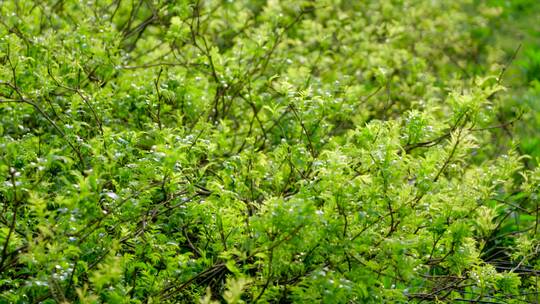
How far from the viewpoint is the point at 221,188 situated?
299 centimetres

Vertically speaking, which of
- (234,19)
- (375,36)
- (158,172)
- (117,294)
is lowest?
(117,294)

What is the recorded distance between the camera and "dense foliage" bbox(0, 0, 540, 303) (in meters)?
2.64

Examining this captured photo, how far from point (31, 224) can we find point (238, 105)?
188 cm

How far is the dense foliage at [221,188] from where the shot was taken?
264 cm

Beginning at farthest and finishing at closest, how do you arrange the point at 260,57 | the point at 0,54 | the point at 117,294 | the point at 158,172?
the point at 260,57 → the point at 0,54 → the point at 158,172 → the point at 117,294

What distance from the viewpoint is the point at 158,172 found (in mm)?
2969

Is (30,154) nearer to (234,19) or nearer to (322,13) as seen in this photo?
(234,19)

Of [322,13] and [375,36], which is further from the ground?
[322,13]

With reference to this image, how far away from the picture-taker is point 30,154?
3.10 m

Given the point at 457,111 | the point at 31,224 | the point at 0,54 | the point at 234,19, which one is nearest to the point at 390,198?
the point at 457,111

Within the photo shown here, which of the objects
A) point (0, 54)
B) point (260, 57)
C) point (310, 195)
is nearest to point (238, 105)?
point (260, 57)

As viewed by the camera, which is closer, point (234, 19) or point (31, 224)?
point (31, 224)

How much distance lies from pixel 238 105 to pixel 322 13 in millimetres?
2005

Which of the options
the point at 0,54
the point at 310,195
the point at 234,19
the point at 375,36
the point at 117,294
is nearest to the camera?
the point at 117,294
